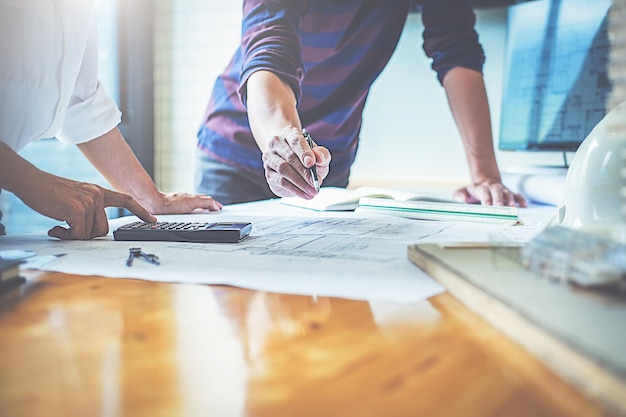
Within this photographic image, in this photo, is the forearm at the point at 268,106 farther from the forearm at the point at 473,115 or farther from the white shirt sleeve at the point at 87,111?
the forearm at the point at 473,115

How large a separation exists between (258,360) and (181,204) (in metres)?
0.79

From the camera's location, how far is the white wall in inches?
89.7

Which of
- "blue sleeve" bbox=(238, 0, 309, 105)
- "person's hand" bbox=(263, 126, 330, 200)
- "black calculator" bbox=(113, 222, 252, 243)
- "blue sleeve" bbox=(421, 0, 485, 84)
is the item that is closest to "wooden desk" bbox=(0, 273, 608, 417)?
"black calculator" bbox=(113, 222, 252, 243)

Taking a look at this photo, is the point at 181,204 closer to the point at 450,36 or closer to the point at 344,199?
the point at 344,199

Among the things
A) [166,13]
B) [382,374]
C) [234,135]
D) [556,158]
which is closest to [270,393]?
[382,374]

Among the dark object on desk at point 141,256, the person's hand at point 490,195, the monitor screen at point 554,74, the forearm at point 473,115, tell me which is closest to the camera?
the dark object on desk at point 141,256

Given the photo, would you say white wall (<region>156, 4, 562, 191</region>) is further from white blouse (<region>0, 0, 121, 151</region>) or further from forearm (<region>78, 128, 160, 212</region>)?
white blouse (<region>0, 0, 121, 151</region>)

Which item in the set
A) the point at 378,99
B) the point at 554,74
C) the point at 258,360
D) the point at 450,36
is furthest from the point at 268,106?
the point at 378,99

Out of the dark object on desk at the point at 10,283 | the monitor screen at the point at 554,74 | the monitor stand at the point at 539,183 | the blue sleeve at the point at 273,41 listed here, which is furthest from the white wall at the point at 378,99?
the dark object on desk at the point at 10,283

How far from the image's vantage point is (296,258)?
0.59m

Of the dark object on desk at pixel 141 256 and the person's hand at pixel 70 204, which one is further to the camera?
the person's hand at pixel 70 204

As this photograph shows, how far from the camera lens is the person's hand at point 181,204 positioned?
1.08m

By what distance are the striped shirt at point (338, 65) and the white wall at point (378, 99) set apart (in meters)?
0.74

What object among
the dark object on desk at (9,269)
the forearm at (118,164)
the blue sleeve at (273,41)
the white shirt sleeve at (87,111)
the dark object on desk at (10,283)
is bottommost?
the dark object on desk at (10,283)
